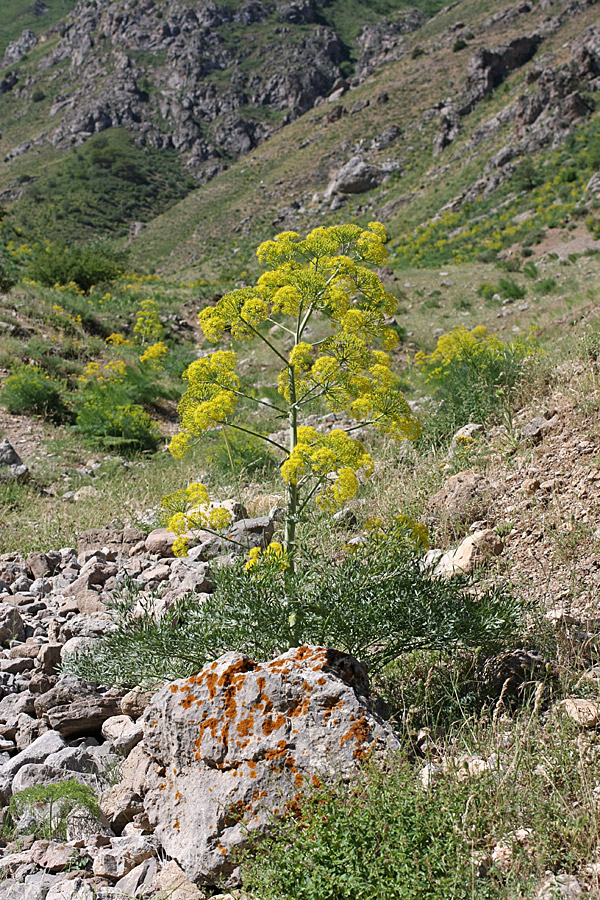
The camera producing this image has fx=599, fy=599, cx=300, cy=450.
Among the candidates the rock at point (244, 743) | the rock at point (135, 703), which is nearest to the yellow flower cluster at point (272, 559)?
the rock at point (244, 743)

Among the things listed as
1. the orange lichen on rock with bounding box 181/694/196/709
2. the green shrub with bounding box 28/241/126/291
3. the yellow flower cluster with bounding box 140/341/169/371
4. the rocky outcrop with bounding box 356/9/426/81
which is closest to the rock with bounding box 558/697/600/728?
the orange lichen on rock with bounding box 181/694/196/709

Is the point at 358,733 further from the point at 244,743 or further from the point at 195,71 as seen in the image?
the point at 195,71

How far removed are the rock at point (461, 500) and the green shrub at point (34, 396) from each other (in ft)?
23.8

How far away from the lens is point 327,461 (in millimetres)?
2818

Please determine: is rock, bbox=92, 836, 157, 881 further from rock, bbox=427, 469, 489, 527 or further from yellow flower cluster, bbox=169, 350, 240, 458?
rock, bbox=427, 469, 489, 527

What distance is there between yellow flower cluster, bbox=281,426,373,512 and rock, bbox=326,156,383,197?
185 feet

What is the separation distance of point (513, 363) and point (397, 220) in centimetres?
3924

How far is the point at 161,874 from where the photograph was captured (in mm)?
2199

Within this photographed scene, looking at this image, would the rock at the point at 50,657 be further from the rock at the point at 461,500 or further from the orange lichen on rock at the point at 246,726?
the rock at the point at 461,500

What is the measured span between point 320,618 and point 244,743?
69 cm

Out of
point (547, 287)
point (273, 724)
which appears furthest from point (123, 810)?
point (547, 287)

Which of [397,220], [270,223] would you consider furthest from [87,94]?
[397,220]

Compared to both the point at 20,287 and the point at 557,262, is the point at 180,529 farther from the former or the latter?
the point at 557,262

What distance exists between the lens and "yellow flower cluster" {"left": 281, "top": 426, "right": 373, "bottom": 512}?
2820mm
